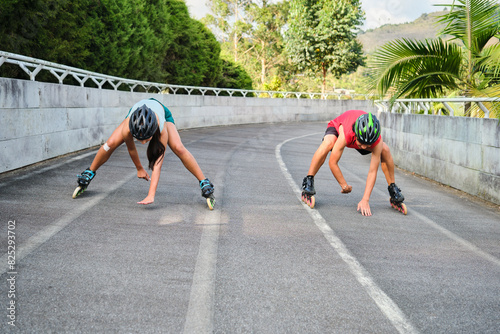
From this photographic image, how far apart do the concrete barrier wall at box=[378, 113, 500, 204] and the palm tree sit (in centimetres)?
91

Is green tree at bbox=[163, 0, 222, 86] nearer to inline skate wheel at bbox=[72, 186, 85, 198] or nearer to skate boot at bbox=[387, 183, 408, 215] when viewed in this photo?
inline skate wheel at bbox=[72, 186, 85, 198]

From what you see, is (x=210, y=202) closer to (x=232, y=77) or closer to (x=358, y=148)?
(x=358, y=148)

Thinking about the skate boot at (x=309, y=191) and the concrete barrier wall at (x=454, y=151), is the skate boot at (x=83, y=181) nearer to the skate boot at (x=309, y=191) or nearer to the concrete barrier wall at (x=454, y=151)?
the skate boot at (x=309, y=191)

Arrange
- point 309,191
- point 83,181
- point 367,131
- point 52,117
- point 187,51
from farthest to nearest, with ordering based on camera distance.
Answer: point 187,51 → point 52,117 → point 309,191 → point 83,181 → point 367,131

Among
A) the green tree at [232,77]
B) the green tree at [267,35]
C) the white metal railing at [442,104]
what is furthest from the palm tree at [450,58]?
the green tree at [267,35]

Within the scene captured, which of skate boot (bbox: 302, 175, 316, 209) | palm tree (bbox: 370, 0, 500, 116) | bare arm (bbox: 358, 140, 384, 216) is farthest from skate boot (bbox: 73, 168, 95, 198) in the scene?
palm tree (bbox: 370, 0, 500, 116)

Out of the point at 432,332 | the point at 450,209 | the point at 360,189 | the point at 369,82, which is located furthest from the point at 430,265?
the point at 369,82

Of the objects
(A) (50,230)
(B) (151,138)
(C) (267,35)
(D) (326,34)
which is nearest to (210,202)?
(B) (151,138)

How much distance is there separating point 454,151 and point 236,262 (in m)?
6.21

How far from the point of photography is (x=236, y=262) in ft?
14.2

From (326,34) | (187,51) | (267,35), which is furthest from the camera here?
(267,35)

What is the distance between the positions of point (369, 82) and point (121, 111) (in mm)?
7335

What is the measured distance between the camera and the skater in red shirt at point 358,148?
5.85 meters

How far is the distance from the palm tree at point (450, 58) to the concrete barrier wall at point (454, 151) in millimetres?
906
